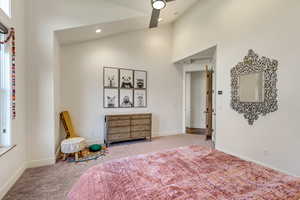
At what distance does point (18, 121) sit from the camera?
262 centimetres

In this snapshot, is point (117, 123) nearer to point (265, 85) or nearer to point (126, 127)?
point (126, 127)

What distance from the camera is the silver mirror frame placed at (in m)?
2.73

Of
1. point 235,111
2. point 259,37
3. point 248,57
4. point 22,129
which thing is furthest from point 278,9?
point 22,129

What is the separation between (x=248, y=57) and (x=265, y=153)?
1872mm

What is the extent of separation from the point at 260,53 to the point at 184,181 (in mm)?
2909

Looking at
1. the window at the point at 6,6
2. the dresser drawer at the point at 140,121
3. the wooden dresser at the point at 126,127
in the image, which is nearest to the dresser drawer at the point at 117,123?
the wooden dresser at the point at 126,127

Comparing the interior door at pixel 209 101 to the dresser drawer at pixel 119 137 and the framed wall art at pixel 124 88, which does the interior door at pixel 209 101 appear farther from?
the dresser drawer at pixel 119 137

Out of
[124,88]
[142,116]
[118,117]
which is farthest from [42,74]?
[142,116]

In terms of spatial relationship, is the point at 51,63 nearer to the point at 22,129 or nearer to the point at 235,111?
the point at 22,129

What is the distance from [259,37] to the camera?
116 inches

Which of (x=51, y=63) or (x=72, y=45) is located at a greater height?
(x=72, y=45)

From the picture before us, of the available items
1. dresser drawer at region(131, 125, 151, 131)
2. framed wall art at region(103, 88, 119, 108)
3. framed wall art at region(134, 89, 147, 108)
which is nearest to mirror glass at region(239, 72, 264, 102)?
dresser drawer at region(131, 125, 151, 131)

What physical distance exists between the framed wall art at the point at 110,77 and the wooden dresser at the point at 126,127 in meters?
0.96

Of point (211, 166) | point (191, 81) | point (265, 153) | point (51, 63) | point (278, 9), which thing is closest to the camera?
point (211, 166)
